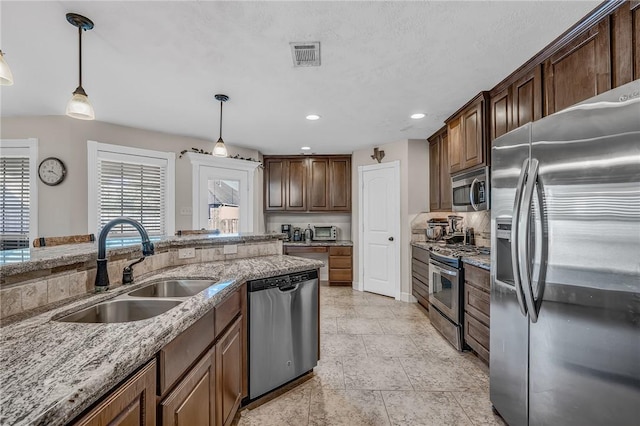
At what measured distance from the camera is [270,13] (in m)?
1.70

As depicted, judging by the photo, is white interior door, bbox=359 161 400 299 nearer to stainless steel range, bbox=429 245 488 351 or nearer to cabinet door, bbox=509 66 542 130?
stainless steel range, bbox=429 245 488 351

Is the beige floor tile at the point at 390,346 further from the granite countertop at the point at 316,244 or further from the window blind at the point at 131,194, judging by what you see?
the window blind at the point at 131,194

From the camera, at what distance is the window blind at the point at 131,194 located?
12.3 feet

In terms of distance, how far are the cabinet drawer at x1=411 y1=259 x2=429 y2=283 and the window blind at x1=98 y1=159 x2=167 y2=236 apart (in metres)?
3.64

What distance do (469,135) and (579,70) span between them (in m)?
1.25

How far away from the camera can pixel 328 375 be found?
95.4 inches

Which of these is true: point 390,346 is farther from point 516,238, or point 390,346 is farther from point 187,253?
point 187,253

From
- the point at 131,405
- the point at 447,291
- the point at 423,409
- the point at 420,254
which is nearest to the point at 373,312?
the point at 420,254

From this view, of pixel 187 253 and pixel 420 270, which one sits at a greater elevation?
pixel 187 253

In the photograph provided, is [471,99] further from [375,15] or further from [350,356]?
[350,356]

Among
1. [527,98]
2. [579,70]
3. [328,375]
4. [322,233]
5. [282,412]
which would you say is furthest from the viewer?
[322,233]

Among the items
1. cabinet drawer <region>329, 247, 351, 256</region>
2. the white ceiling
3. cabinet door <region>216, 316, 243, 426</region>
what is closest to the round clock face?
the white ceiling

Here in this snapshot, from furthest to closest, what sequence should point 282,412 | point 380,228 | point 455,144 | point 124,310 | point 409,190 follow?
1. point 380,228
2. point 409,190
3. point 455,144
4. point 282,412
5. point 124,310

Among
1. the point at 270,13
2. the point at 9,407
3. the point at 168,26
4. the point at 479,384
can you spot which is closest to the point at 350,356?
the point at 479,384
